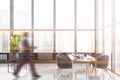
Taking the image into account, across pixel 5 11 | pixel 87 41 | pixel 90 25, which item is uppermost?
pixel 5 11

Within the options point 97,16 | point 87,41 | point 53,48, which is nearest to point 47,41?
point 53,48

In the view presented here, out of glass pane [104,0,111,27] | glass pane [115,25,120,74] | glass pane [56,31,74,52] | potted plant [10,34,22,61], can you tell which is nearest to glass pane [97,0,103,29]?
glass pane [104,0,111,27]

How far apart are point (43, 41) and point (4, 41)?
Result: 86.4 inches

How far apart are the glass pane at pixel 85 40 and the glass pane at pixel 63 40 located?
0.39 metres

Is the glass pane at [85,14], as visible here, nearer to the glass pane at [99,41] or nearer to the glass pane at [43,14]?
the glass pane at [99,41]

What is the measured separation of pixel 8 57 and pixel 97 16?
525 cm

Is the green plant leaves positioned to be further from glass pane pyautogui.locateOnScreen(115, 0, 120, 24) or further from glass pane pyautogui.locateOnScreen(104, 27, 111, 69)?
glass pane pyautogui.locateOnScreen(115, 0, 120, 24)

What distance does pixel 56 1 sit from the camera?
13.0m

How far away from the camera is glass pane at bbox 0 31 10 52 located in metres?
13.0

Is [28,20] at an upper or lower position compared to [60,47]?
upper

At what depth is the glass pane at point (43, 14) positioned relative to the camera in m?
13.0

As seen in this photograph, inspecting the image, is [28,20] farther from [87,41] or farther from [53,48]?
[87,41]

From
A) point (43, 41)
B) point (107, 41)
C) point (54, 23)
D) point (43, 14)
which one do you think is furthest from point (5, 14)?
point (107, 41)

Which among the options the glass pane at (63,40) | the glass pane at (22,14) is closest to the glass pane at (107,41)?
the glass pane at (63,40)
